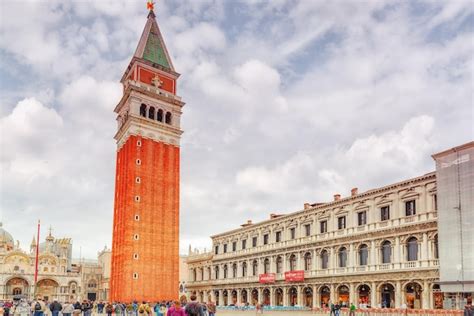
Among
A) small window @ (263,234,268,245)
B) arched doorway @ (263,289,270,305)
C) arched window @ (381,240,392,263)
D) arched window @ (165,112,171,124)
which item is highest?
arched window @ (165,112,171,124)

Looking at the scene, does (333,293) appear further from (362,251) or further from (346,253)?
(362,251)

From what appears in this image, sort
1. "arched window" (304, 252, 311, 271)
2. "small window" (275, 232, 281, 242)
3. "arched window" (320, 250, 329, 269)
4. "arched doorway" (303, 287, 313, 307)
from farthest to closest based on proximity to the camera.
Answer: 1. "small window" (275, 232, 281, 242)
2. "arched window" (304, 252, 311, 271)
3. "arched doorway" (303, 287, 313, 307)
4. "arched window" (320, 250, 329, 269)

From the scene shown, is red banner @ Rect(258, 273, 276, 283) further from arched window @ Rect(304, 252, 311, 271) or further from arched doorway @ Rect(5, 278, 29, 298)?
arched doorway @ Rect(5, 278, 29, 298)

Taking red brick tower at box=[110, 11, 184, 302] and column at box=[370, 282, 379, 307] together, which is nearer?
column at box=[370, 282, 379, 307]

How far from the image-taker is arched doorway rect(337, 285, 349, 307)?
1882 inches

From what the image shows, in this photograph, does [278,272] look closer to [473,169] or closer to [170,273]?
[170,273]

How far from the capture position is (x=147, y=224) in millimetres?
62094

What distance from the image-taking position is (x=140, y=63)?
6675cm

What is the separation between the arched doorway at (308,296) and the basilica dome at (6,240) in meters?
68.8

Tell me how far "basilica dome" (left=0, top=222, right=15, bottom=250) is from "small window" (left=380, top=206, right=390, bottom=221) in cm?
7964

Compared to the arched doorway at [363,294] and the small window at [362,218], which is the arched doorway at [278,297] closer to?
the arched doorway at [363,294]

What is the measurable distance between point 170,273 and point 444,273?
34.7 meters

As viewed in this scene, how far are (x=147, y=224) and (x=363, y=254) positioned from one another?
27146mm

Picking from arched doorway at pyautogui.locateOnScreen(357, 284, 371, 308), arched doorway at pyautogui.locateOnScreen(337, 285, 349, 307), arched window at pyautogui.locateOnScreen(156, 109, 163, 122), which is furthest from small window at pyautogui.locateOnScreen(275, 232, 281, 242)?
arched window at pyautogui.locateOnScreen(156, 109, 163, 122)
